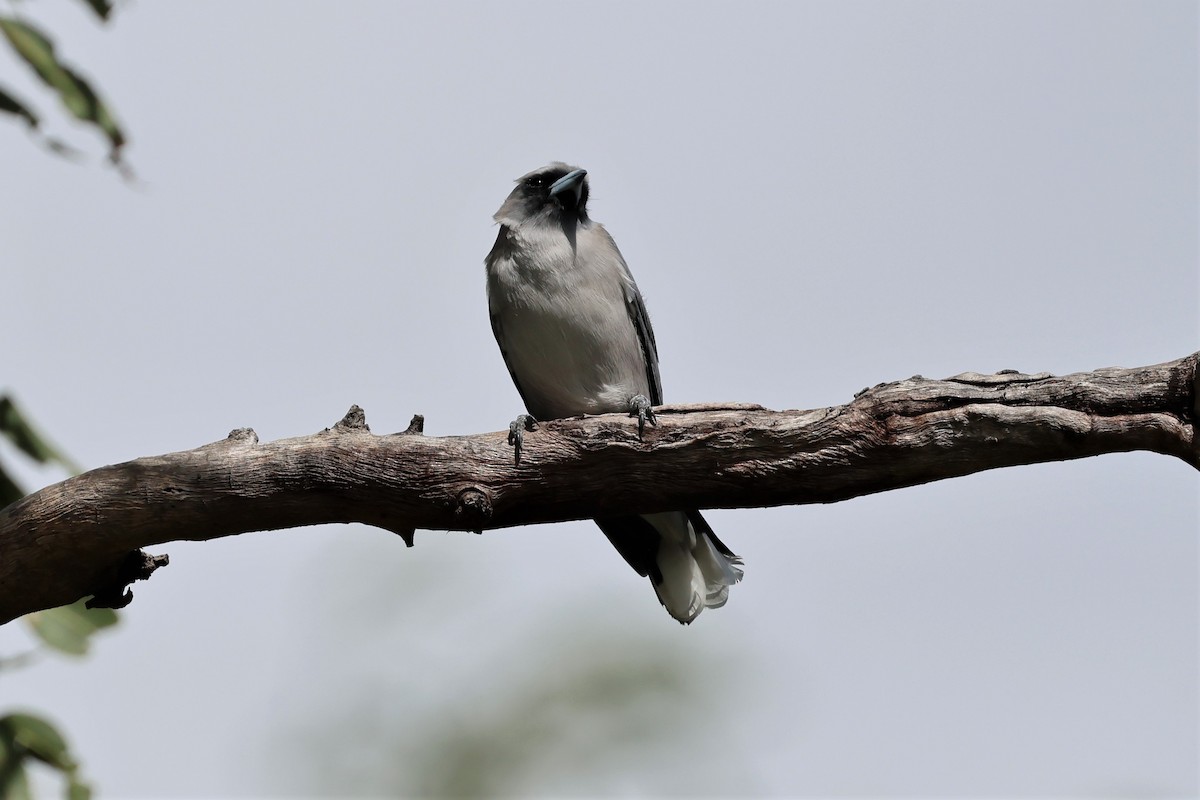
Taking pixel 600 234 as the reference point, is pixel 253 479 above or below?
below

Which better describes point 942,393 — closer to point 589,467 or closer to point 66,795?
point 589,467

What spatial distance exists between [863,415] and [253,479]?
2.14 meters

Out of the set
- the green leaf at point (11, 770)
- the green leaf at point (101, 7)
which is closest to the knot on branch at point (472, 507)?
the green leaf at point (11, 770)

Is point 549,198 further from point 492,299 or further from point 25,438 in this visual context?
point 25,438

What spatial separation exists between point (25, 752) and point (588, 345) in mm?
3010

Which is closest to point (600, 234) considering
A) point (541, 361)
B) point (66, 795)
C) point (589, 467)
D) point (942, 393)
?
point (541, 361)

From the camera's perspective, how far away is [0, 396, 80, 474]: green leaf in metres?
3.68

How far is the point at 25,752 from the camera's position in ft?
11.6

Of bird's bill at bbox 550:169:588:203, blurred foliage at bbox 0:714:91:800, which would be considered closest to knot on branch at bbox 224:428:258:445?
blurred foliage at bbox 0:714:91:800

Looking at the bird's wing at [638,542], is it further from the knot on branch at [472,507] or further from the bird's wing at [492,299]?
the knot on branch at [472,507]

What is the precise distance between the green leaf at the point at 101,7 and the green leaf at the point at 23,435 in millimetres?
1323

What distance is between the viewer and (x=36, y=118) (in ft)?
11.0

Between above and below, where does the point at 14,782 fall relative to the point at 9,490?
below

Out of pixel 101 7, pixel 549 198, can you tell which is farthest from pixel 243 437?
pixel 549 198
